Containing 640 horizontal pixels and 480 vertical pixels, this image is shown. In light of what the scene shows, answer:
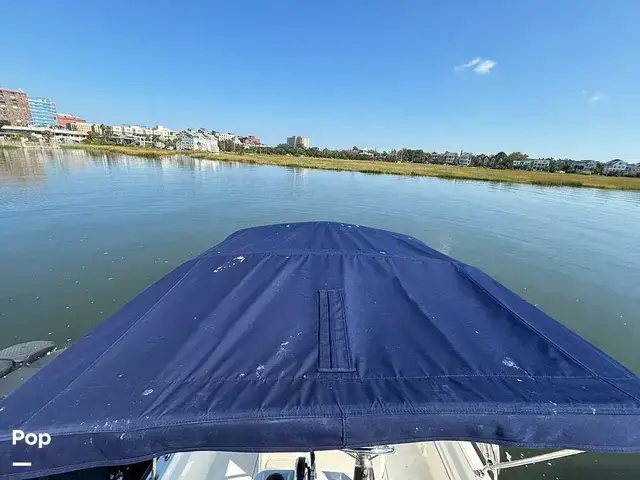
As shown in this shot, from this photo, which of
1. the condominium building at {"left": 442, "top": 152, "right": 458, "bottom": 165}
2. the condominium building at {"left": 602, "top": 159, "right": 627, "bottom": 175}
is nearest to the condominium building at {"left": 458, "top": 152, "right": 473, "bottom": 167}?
the condominium building at {"left": 442, "top": 152, "right": 458, "bottom": 165}

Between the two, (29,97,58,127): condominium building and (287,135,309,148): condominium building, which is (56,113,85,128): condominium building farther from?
(287,135,309,148): condominium building

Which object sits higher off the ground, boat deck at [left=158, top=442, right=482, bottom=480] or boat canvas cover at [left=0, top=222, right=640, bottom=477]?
boat canvas cover at [left=0, top=222, right=640, bottom=477]

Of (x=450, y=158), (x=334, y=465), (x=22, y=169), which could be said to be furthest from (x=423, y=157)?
(x=334, y=465)

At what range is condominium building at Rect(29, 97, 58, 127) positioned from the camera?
131m

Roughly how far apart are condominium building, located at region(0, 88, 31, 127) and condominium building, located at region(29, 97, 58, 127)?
737 centimetres

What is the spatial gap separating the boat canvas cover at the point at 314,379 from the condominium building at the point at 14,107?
15926 centimetres

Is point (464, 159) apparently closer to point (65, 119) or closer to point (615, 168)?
point (615, 168)

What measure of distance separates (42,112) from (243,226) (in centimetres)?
18582

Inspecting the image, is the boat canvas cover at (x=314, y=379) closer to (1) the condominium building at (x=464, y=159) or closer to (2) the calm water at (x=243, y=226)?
(2) the calm water at (x=243, y=226)

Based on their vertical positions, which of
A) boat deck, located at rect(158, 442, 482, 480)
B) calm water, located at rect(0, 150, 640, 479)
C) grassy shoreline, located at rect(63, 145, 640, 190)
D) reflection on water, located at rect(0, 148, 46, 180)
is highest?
grassy shoreline, located at rect(63, 145, 640, 190)

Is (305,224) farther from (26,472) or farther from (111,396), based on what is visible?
(26,472)

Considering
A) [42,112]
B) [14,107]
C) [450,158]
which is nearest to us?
[14,107]

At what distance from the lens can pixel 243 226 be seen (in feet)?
38.0

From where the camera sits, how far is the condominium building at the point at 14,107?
11069cm
